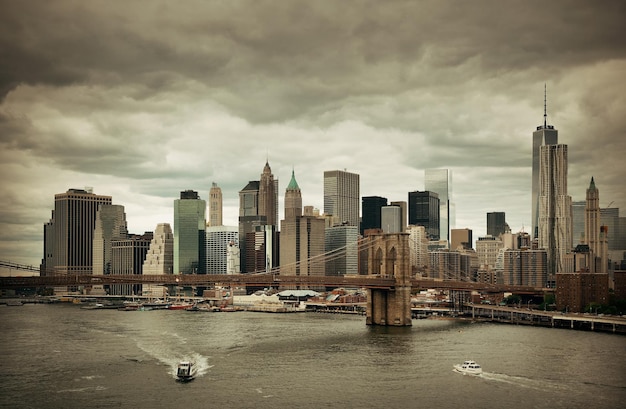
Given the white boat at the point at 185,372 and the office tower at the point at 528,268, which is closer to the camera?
the white boat at the point at 185,372

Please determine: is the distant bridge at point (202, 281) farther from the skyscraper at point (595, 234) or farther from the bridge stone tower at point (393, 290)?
the skyscraper at point (595, 234)

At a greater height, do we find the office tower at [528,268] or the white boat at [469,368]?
the office tower at [528,268]

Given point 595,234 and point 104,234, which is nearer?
point 595,234

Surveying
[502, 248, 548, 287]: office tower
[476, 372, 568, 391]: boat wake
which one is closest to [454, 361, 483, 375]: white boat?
[476, 372, 568, 391]: boat wake

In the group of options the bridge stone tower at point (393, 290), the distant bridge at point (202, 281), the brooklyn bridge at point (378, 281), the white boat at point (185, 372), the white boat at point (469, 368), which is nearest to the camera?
the white boat at point (185, 372)

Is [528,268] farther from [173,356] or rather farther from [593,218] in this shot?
[173,356]

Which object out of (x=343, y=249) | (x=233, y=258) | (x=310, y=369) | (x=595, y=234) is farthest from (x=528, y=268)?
(x=310, y=369)

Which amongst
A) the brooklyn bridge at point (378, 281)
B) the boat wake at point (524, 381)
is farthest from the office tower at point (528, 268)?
the boat wake at point (524, 381)

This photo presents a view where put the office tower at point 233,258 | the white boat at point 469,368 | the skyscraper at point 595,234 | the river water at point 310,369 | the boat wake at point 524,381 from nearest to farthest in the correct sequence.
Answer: the river water at point 310,369 < the boat wake at point 524,381 < the white boat at point 469,368 < the skyscraper at point 595,234 < the office tower at point 233,258

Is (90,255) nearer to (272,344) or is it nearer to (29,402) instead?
(272,344)
